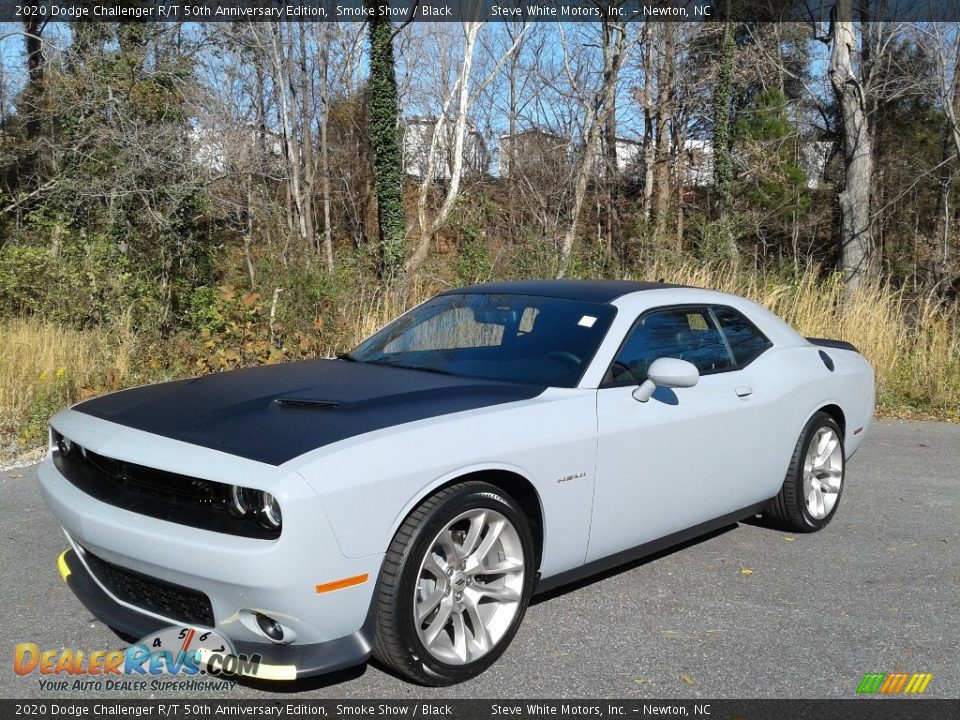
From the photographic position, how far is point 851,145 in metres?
20.5

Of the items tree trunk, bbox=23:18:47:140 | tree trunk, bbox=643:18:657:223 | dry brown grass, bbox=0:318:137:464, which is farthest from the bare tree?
dry brown grass, bbox=0:318:137:464

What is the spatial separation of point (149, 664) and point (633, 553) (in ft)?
6.96

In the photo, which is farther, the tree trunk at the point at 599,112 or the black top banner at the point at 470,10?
the tree trunk at the point at 599,112

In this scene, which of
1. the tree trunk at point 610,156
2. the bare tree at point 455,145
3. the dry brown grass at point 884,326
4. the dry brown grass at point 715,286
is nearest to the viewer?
the dry brown grass at point 715,286

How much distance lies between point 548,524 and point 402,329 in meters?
1.79

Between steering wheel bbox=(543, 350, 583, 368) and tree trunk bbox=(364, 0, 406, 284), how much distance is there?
16113 mm

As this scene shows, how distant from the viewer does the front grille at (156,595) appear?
3.07 meters

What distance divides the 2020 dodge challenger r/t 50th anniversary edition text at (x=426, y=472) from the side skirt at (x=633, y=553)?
1 cm

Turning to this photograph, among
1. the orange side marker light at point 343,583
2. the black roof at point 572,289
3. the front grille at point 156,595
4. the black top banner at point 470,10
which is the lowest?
the front grille at point 156,595

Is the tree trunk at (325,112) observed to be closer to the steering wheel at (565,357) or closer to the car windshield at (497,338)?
the car windshield at (497,338)

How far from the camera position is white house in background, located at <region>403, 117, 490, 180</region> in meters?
31.4

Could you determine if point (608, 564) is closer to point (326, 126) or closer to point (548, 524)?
point (548, 524)

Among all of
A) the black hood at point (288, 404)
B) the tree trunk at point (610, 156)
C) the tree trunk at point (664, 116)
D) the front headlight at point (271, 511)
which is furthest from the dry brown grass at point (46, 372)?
the tree trunk at point (664, 116)

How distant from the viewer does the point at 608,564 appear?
4039 millimetres
